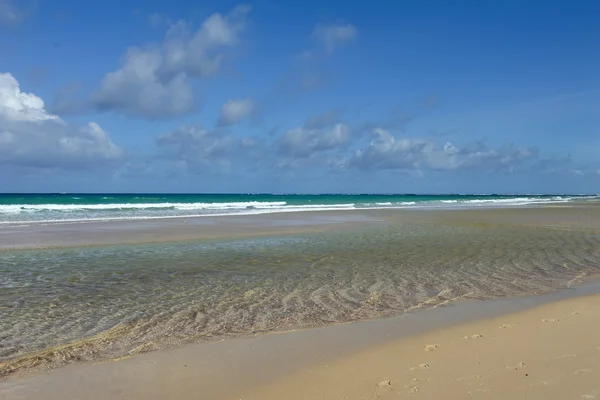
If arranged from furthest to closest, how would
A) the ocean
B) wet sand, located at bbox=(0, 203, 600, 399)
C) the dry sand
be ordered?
the ocean
wet sand, located at bbox=(0, 203, 600, 399)
the dry sand

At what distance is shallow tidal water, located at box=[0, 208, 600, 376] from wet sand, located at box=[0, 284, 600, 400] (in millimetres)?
633

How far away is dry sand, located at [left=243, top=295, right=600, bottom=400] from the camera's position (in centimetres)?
460

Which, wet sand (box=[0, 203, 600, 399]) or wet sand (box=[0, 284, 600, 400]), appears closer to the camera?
wet sand (box=[0, 284, 600, 400])

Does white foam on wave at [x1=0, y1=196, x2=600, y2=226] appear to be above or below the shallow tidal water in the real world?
above

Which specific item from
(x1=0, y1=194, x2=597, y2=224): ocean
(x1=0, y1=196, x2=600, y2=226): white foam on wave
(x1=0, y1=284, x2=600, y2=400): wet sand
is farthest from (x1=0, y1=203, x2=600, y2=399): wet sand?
(x1=0, y1=194, x2=597, y2=224): ocean

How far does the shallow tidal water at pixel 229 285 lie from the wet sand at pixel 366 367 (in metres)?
0.63

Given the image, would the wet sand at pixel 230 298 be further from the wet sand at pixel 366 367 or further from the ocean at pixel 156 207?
the ocean at pixel 156 207

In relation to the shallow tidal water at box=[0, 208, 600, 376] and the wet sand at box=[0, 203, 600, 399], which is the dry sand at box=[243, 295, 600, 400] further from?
the shallow tidal water at box=[0, 208, 600, 376]

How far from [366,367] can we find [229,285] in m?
5.40

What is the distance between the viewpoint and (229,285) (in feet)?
33.4

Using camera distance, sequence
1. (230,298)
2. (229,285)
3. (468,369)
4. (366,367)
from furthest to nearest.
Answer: (229,285) → (230,298) → (366,367) → (468,369)

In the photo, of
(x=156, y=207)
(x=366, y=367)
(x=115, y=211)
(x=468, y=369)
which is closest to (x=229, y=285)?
(x=366, y=367)

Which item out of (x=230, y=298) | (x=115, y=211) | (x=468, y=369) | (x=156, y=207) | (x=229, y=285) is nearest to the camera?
(x=468, y=369)

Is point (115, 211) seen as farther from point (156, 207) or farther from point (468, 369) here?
point (468, 369)
